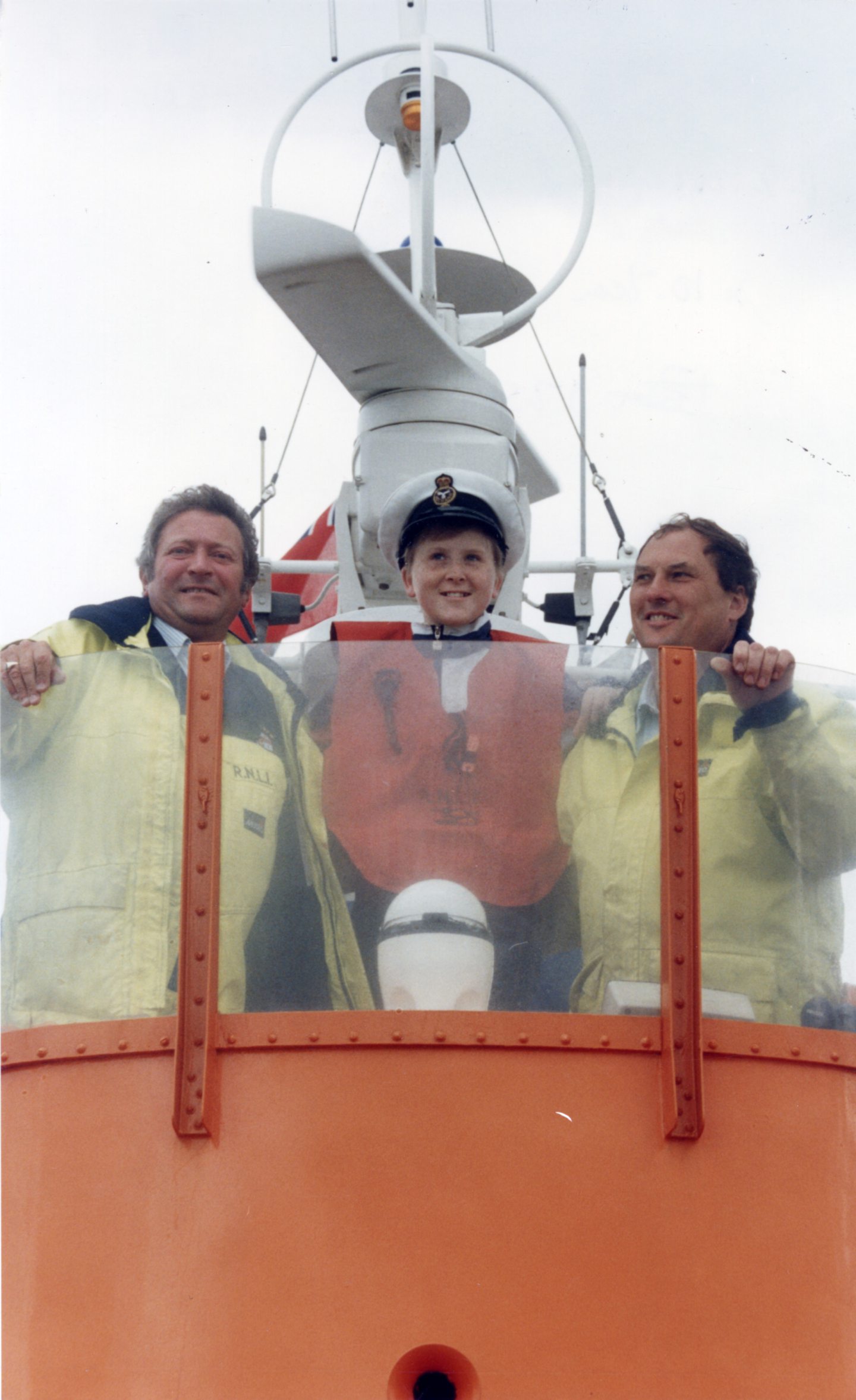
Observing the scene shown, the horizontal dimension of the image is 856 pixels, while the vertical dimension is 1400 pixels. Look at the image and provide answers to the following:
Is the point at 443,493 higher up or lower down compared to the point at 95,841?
higher up

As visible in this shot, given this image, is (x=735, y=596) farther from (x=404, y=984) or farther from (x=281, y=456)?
(x=281, y=456)

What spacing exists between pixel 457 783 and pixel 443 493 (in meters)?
1.03

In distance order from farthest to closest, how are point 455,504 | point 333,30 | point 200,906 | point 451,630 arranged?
point 333,30 < point 455,504 < point 451,630 < point 200,906

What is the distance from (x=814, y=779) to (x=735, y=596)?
1013mm

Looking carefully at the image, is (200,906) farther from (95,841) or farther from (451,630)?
(451,630)

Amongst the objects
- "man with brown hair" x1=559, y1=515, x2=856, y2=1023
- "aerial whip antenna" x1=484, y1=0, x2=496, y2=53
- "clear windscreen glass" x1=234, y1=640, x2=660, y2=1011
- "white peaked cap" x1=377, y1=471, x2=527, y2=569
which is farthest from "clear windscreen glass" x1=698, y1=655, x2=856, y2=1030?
"aerial whip antenna" x1=484, y1=0, x2=496, y2=53

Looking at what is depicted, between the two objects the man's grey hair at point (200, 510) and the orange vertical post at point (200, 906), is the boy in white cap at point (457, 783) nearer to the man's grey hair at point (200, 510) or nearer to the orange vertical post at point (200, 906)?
the orange vertical post at point (200, 906)

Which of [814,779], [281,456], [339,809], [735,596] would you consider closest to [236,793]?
[339,809]

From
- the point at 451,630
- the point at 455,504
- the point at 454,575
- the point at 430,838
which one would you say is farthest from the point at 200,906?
the point at 455,504

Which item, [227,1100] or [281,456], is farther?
[281,456]

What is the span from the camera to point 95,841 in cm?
352

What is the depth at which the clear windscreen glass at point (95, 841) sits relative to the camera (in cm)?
342

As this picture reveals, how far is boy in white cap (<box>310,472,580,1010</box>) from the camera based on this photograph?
11.1 feet

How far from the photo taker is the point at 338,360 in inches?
290
